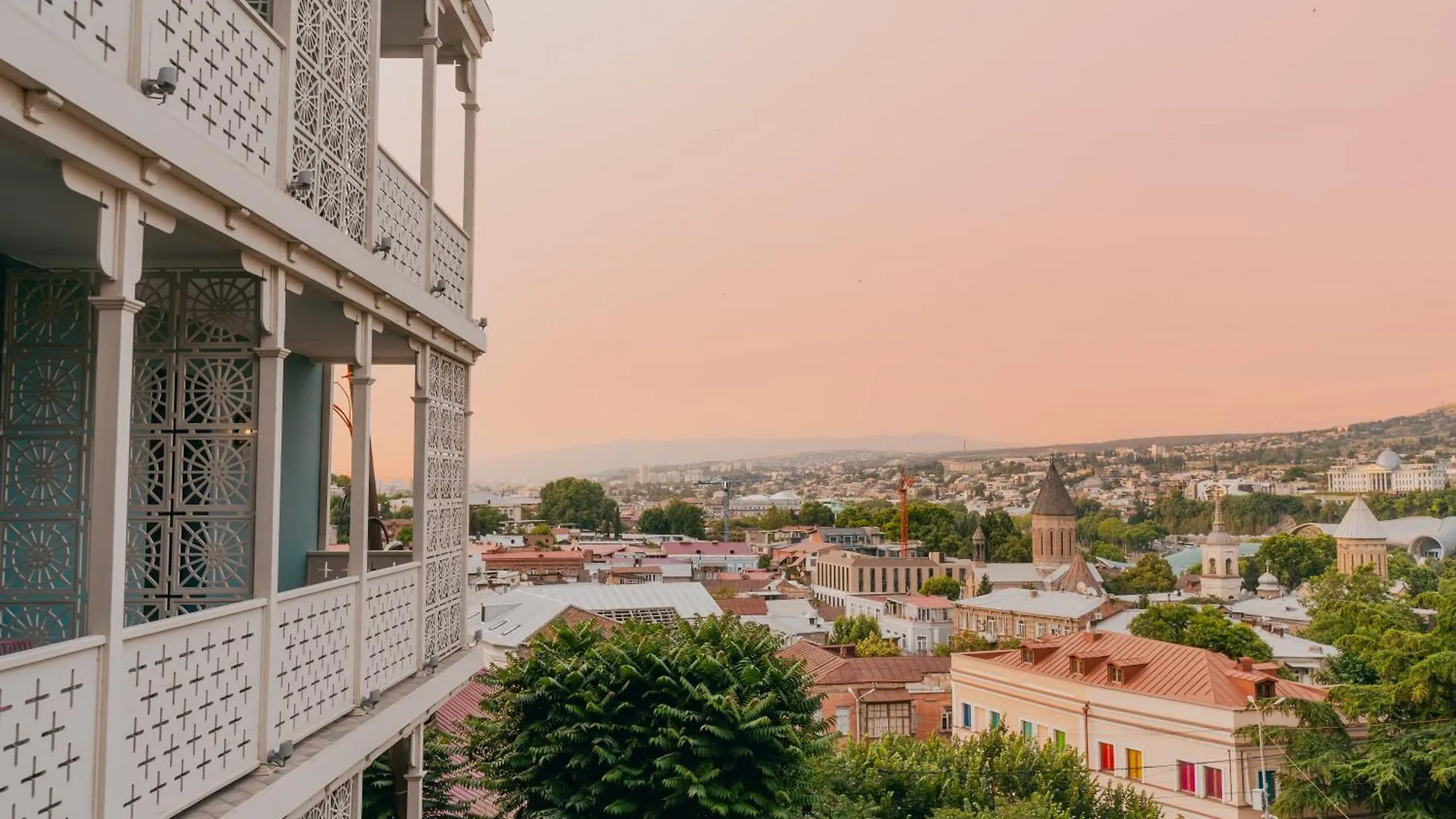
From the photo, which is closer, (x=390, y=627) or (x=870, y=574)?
(x=390, y=627)

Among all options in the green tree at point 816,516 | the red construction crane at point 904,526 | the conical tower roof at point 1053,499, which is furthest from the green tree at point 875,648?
the green tree at point 816,516

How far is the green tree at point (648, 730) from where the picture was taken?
921 centimetres

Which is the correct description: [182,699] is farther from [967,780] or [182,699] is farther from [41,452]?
[967,780]

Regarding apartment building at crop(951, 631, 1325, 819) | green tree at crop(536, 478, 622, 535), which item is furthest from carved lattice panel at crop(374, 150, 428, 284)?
green tree at crop(536, 478, 622, 535)

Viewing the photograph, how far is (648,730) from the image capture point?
9.47 meters

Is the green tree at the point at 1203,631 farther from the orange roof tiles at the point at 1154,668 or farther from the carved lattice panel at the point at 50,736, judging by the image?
the carved lattice panel at the point at 50,736

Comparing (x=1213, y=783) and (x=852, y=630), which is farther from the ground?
(x=1213, y=783)

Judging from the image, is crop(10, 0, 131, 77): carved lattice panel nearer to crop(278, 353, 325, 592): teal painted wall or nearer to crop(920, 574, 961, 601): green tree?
crop(278, 353, 325, 592): teal painted wall

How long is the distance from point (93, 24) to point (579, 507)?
16444 centimetres

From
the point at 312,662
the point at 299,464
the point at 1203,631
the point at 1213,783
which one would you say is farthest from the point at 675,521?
the point at 312,662

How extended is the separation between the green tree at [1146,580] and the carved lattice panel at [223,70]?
100.0 meters

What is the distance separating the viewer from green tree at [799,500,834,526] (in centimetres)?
18538

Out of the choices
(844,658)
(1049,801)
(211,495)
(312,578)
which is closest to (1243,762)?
(1049,801)

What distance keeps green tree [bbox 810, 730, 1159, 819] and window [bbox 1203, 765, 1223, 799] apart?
4.53 metres
